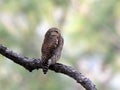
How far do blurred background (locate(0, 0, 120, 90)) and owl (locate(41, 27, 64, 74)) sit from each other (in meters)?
2.60

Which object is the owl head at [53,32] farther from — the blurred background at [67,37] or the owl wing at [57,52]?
the blurred background at [67,37]

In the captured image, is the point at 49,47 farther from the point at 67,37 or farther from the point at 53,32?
the point at 67,37

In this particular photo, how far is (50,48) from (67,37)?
3.09 meters

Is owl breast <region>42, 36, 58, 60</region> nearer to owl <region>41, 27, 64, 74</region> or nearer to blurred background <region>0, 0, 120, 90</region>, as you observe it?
owl <region>41, 27, 64, 74</region>

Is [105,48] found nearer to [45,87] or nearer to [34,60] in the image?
[45,87]

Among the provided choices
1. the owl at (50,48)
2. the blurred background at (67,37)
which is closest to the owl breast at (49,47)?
the owl at (50,48)

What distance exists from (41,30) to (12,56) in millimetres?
2985

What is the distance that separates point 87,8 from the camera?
409cm

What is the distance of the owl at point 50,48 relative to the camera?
701 mm

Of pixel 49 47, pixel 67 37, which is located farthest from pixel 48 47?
pixel 67 37

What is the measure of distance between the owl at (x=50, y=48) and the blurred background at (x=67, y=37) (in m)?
2.60

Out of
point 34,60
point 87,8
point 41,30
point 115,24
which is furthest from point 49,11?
point 34,60

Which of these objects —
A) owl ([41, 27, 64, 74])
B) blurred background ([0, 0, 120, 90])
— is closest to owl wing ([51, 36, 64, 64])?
owl ([41, 27, 64, 74])

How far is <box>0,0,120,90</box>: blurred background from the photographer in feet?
11.4
